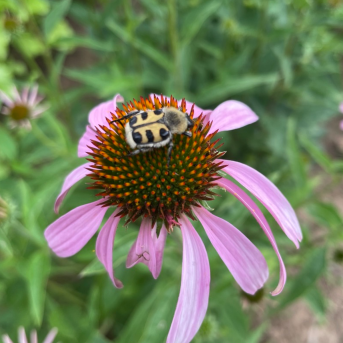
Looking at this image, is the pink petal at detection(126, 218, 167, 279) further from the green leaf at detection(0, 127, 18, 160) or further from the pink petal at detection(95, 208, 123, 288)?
the green leaf at detection(0, 127, 18, 160)

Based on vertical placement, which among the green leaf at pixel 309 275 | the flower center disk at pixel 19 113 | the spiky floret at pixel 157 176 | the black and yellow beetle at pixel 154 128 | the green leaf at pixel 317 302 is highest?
the black and yellow beetle at pixel 154 128

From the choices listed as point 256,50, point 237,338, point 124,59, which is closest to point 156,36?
point 124,59

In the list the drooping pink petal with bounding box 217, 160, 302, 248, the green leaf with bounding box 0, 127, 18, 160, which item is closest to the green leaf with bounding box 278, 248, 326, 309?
the drooping pink petal with bounding box 217, 160, 302, 248

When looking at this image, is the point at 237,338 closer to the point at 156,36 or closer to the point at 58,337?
the point at 58,337

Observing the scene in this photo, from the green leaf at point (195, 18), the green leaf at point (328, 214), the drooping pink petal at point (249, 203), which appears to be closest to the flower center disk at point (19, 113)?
the green leaf at point (195, 18)

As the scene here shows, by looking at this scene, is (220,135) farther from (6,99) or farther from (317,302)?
(6,99)

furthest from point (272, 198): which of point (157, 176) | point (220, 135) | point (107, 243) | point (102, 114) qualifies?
point (220, 135)

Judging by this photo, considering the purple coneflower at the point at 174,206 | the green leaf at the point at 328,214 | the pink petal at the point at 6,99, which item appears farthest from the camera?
the pink petal at the point at 6,99

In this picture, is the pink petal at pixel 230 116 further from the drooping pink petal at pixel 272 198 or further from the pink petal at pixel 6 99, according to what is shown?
the pink petal at pixel 6 99
